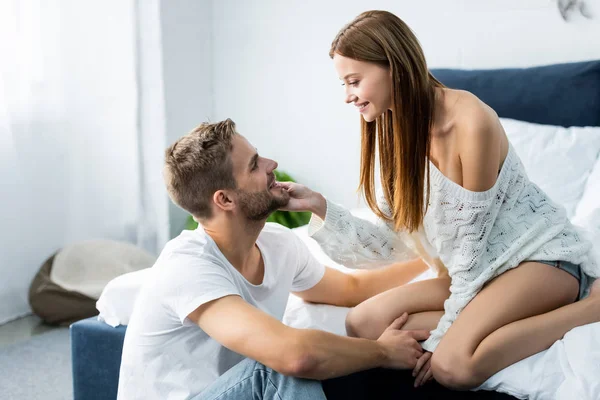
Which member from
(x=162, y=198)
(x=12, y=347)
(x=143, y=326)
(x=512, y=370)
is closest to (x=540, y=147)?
(x=512, y=370)

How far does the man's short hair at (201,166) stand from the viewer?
1772 millimetres

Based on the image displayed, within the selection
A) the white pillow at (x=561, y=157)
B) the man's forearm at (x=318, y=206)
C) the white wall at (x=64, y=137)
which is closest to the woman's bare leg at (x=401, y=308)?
the man's forearm at (x=318, y=206)

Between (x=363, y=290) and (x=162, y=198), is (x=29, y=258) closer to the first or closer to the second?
(x=162, y=198)

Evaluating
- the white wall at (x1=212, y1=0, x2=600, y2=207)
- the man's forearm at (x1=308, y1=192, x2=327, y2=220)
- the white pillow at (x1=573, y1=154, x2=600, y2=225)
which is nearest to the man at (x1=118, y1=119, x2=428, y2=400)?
the man's forearm at (x1=308, y1=192, x2=327, y2=220)

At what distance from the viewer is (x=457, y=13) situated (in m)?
3.13

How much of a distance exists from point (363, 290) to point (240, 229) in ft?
1.68

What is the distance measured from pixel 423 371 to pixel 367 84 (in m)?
0.70

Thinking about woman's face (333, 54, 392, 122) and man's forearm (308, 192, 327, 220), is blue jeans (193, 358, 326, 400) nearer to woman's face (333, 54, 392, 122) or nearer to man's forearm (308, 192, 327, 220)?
man's forearm (308, 192, 327, 220)

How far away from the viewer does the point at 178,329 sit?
5.56 ft

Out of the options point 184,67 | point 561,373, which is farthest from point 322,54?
point 561,373

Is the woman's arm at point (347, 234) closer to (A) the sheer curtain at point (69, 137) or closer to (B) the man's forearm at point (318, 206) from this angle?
(B) the man's forearm at point (318, 206)

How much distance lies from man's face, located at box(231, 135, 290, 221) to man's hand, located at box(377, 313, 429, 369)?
42 centimetres

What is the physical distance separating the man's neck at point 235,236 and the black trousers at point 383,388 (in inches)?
14.4

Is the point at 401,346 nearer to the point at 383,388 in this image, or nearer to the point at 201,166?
the point at 383,388
